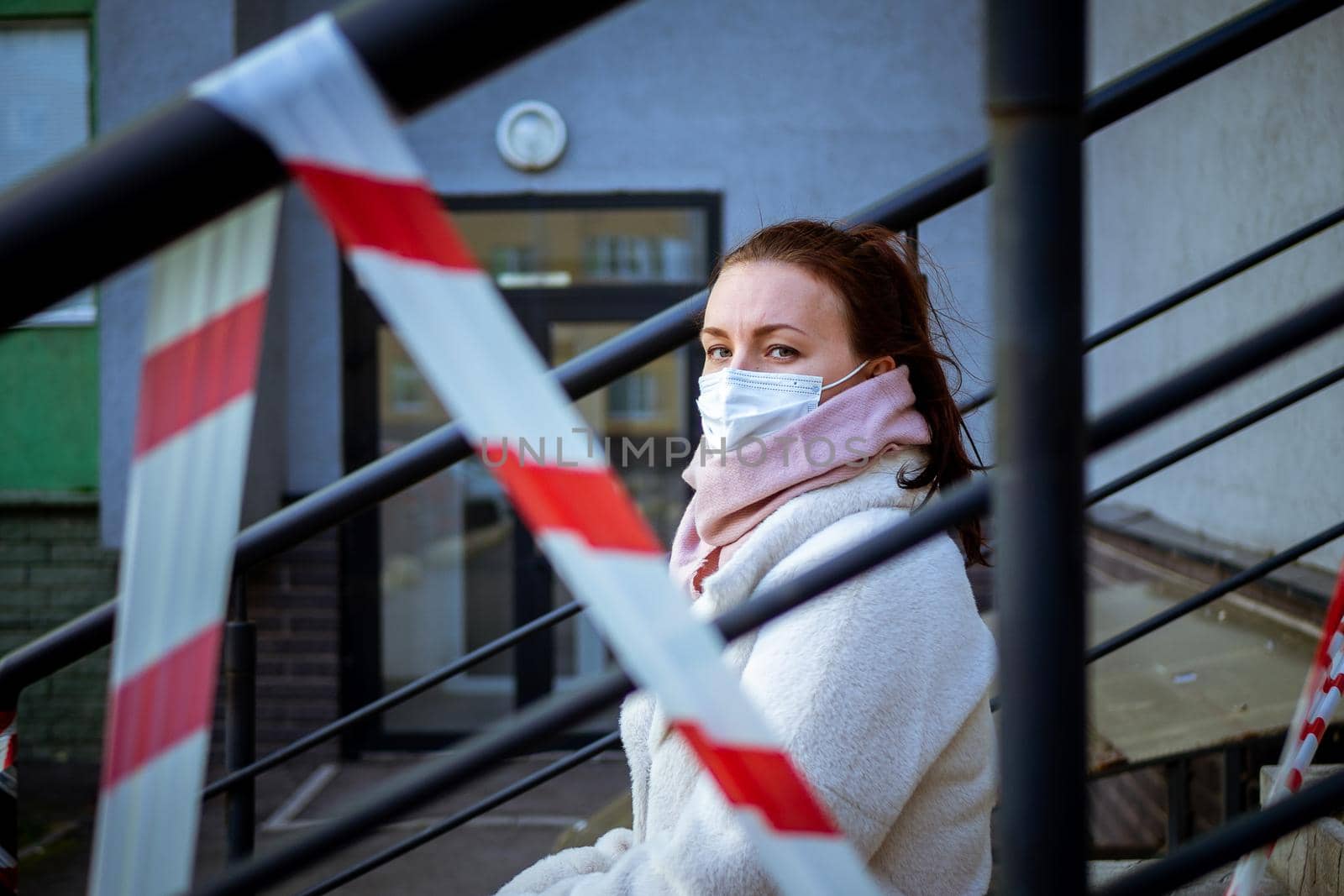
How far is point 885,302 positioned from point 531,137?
4388 millimetres

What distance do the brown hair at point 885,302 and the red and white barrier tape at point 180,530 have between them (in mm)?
911

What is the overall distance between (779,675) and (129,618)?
0.61m

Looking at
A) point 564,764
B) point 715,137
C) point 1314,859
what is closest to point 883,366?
point 564,764

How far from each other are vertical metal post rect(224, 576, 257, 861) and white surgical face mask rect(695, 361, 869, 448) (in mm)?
729

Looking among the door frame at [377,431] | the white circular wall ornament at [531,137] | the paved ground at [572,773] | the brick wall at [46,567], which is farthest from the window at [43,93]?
the paved ground at [572,773]

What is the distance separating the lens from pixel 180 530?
59 centimetres

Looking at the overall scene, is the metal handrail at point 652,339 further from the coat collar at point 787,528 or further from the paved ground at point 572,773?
the paved ground at point 572,773

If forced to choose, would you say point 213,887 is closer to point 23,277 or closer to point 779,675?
point 23,277

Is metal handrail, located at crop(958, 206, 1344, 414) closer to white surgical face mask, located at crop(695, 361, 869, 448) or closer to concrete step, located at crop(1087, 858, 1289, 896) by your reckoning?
white surgical face mask, located at crop(695, 361, 869, 448)

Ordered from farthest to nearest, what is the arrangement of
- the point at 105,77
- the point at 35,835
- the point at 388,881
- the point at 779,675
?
the point at 105,77 → the point at 35,835 → the point at 388,881 → the point at 779,675

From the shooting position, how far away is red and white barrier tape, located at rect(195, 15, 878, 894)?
1.84ft

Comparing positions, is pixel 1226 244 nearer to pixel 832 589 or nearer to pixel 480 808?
pixel 480 808

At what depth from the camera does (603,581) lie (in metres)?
0.57

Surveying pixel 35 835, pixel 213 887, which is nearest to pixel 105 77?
pixel 35 835
